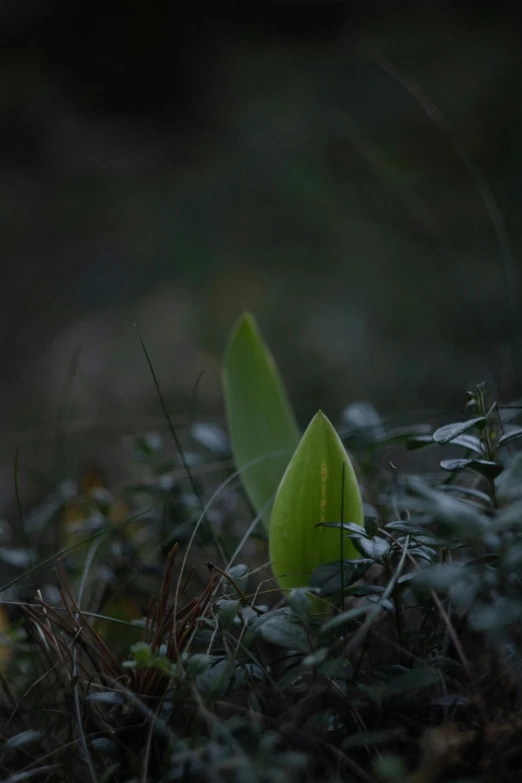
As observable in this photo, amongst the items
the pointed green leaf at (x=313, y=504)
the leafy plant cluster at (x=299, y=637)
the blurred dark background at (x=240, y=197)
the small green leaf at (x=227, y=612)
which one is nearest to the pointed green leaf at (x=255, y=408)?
the leafy plant cluster at (x=299, y=637)

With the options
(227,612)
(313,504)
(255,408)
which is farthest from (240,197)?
Result: (227,612)

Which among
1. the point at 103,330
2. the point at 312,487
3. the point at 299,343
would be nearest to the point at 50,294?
the point at 103,330

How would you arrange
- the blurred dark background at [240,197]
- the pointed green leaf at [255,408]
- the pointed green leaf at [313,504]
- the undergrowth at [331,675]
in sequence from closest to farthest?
the undergrowth at [331,675] → the pointed green leaf at [313,504] → the pointed green leaf at [255,408] → the blurred dark background at [240,197]

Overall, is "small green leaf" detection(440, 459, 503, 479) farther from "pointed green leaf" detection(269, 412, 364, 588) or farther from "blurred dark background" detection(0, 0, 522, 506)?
"blurred dark background" detection(0, 0, 522, 506)

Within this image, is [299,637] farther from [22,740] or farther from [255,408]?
[255,408]

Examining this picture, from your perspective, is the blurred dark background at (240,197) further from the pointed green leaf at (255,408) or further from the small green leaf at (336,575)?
the small green leaf at (336,575)

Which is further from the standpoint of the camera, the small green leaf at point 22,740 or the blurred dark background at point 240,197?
the blurred dark background at point 240,197

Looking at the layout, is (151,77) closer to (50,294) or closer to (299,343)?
(50,294)
